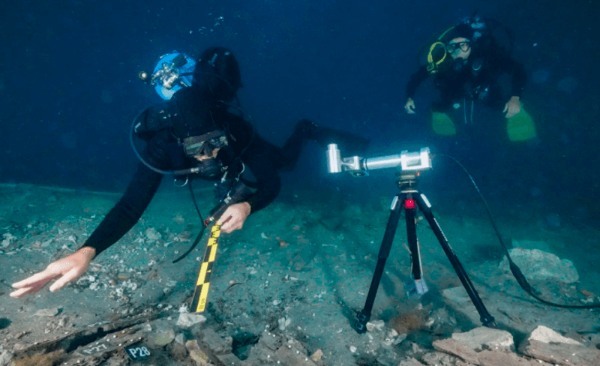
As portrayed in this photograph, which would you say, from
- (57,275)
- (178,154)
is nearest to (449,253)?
(178,154)

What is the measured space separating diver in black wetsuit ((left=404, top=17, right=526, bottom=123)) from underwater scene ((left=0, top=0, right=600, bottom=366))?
0.04 meters

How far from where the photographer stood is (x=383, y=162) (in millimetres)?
2498

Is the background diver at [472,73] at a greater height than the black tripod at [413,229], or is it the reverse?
the background diver at [472,73]

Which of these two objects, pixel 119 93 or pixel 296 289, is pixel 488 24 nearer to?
pixel 296 289

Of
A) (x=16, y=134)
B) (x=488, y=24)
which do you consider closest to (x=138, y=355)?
(x=488, y=24)

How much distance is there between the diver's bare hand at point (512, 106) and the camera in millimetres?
6230

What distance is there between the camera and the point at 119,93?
21.7 meters

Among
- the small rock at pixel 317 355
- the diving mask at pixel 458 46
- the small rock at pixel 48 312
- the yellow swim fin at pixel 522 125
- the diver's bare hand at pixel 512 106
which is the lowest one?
the small rock at pixel 317 355

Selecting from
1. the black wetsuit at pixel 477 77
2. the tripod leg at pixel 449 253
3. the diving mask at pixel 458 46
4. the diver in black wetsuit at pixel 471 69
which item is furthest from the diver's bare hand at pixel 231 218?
the diving mask at pixel 458 46

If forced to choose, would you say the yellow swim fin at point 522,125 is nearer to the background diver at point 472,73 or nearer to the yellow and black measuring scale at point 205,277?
the background diver at point 472,73

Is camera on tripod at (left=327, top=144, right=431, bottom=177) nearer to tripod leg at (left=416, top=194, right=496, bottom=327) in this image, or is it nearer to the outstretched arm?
tripod leg at (left=416, top=194, right=496, bottom=327)

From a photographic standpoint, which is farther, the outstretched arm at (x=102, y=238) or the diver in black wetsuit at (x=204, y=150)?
the diver in black wetsuit at (x=204, y=150)

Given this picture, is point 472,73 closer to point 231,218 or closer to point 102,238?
point 231,218

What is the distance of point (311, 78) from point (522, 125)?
89.7 ft
